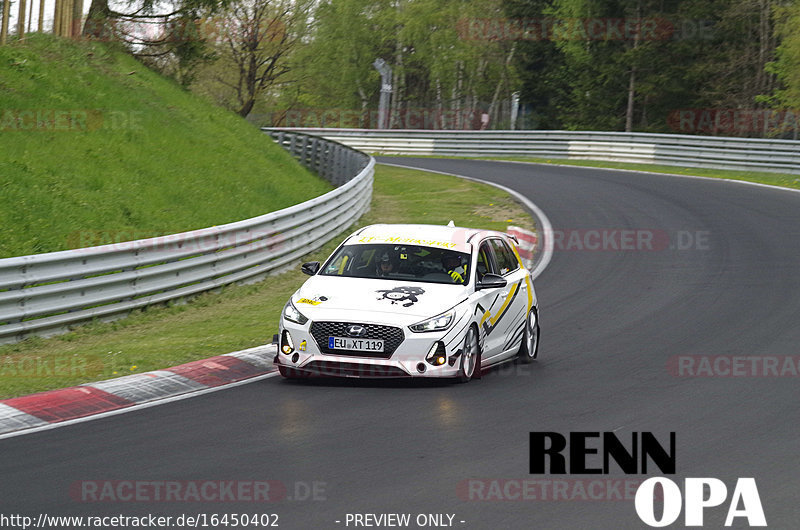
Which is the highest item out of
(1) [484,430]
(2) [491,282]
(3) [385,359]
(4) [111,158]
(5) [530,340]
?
(4) [111,158]

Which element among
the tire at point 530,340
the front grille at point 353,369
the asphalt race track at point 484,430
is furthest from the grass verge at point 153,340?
the tire at point 530,340

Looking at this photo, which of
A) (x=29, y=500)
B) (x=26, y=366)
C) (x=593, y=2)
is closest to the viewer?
(x=29, y=500)

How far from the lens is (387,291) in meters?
10.7

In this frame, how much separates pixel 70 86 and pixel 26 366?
1380 cm

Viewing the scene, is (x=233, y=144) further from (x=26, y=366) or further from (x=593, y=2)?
(x=593, y=2)

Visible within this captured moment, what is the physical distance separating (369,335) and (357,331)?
0.12m

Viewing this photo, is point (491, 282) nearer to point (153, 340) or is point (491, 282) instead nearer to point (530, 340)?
point (530, 340)

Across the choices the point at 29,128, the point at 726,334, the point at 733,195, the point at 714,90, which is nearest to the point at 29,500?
the point at 726,334

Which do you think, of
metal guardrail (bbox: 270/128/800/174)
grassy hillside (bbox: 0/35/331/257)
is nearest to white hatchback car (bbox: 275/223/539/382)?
grassy hillside (bbox: 0/35/331/257)

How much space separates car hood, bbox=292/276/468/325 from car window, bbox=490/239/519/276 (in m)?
1.38

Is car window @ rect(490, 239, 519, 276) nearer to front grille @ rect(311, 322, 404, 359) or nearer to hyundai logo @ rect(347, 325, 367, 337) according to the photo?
front grille @ rect(311, 322, 404, 359)

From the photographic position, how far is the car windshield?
1128 centimetres

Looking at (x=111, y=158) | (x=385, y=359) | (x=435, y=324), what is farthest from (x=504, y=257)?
(x=111, y=158)

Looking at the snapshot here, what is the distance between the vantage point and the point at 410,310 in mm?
10375
